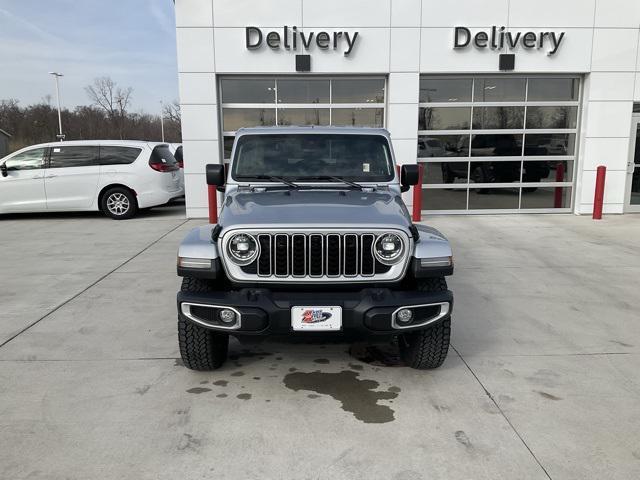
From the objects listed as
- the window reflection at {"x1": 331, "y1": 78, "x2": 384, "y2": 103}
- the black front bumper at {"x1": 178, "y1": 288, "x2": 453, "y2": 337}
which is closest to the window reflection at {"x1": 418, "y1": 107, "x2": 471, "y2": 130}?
the window reflection at {"x1": 331, "y1": 78, "x2": 384, "y2": 103}

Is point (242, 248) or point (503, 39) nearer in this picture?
point (242, 248)

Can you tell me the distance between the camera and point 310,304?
345 cm

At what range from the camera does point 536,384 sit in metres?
3.91

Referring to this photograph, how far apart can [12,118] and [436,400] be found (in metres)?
59.8

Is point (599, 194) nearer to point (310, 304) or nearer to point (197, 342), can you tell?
point (310, 304)

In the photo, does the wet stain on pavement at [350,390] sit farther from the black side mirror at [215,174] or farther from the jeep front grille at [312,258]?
the black side mirror at [215,174]

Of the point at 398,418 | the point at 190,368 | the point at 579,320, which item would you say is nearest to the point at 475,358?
the point at 398,418

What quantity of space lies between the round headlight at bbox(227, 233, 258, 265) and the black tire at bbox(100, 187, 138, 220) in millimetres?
8932

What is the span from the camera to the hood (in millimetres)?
3645

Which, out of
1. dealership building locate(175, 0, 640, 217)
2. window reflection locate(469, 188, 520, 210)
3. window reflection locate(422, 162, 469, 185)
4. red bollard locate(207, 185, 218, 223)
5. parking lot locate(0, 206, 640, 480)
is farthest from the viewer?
window reflection locate(469, 188, 520, 210)

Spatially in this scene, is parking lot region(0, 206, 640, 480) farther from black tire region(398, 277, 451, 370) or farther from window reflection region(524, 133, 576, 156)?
window reflection region(524, 133, 576, 156)

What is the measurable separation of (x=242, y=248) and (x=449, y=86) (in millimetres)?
9653

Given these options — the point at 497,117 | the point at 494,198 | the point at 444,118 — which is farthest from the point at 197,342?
the point at 497,117

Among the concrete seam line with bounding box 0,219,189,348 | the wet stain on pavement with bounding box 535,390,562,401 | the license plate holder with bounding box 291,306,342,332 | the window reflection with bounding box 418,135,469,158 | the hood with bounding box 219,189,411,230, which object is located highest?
the window reflection with bounding box 418,135,469,158
